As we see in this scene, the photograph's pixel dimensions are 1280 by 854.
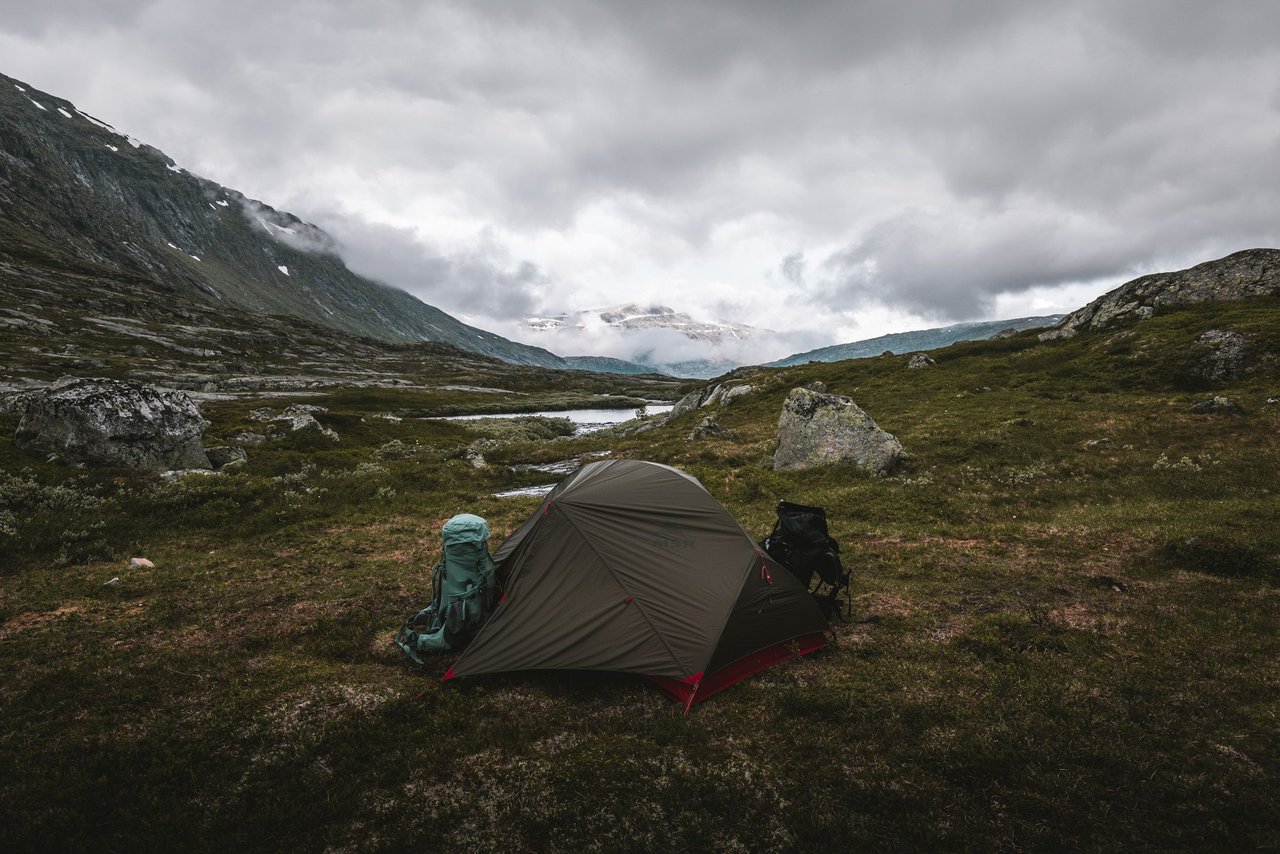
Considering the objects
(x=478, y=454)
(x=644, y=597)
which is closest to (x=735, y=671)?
(x=644, y=597)

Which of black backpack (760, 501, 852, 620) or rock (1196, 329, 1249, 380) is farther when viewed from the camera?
rock (1196, 329, 1249, 380)

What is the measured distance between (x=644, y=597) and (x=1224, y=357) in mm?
45792

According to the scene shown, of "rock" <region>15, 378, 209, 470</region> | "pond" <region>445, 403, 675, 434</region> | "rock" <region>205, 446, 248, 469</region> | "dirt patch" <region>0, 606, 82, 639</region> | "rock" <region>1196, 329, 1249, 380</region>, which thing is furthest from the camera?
"pond" <region>445, 403, 675, 434</region>

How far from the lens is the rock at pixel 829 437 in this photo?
27344 mm

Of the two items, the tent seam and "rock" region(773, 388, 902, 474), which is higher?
"rock" region(773, 388, 902, 474)

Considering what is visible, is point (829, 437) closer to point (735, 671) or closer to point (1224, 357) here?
point (735, 671)

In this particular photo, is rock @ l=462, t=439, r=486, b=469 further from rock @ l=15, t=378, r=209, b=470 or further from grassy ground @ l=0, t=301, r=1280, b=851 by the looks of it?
grassy ground @ l=0, t=301, r=1280, b=851

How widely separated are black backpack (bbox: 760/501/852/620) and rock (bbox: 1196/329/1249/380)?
39641mm

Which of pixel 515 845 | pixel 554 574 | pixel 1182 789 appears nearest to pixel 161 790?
pixel 515 845

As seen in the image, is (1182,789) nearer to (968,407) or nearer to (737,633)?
(737,633)

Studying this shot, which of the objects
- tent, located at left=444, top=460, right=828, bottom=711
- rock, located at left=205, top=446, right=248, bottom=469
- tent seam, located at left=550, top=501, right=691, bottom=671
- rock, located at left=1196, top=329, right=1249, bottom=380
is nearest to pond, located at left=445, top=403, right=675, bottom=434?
rock, located at left=205, top=446, right=248, bottom=469

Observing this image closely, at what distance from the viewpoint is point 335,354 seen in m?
A: 193

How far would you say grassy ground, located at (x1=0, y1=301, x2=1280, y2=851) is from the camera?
642cm

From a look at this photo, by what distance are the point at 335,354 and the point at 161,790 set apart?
21495 cm
